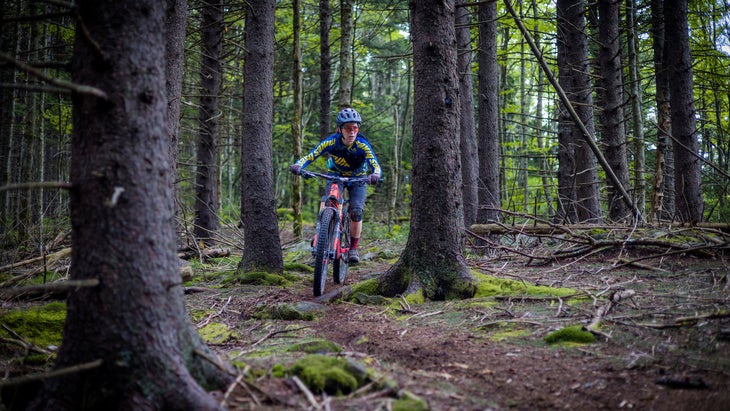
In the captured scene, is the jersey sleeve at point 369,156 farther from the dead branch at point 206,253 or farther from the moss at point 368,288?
the dead branch at point 206,253

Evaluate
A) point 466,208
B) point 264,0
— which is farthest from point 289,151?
point 264,0

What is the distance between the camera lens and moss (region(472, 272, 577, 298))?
4684mm

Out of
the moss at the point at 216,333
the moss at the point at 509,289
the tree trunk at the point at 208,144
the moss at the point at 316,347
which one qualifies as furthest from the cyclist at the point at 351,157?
the tree trunk at the point at 208,144

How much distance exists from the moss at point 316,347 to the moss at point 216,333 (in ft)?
3.21

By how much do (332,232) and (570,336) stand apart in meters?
3.68

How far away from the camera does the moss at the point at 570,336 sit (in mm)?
3297

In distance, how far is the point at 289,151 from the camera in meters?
27.0

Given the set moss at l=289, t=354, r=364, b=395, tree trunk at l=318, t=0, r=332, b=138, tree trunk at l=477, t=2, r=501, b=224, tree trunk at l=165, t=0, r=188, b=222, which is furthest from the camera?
tree trunk at l=318, t=0, r=332, b=138

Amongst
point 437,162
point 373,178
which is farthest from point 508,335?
point 373,178

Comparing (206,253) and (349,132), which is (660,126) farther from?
(206,253)

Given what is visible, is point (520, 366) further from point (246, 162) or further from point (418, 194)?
point (246, 162)

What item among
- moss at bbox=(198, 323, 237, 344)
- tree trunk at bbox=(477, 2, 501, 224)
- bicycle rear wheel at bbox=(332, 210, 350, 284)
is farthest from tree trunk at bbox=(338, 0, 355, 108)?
moss at bbox=(198, 323, 237, 344)

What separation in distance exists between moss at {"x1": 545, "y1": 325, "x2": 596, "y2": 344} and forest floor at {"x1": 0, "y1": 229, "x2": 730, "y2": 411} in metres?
0.07

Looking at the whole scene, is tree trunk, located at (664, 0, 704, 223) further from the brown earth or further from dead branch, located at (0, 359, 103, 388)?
dead branch, located at (0, 359, 103, 388)
